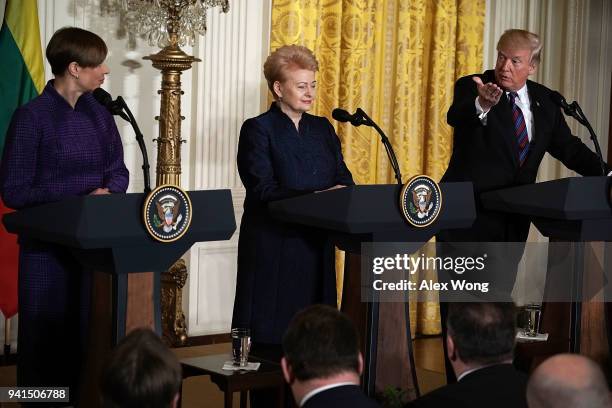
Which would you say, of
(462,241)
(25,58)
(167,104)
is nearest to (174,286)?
(167,104)

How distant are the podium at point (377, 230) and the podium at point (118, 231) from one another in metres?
0.45

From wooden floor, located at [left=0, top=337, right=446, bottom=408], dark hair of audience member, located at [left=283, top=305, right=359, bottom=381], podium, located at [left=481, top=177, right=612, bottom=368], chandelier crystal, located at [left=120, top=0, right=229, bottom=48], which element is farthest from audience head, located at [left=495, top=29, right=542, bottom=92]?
dark hair of audience member, located at [left=283, top=305, right=359, bottom=381]

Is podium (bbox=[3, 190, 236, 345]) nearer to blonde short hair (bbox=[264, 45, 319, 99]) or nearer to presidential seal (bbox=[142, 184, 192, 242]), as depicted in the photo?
presidential seal (bbox=[142, 184, 192, 242])

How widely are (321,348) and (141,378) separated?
542 millimetres

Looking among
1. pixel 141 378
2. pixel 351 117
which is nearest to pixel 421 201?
A: pixel 351 117

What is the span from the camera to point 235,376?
3818 mm

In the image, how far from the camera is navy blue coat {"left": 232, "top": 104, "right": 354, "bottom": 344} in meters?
4.50

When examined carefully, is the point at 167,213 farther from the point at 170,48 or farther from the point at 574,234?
the point at 170,48

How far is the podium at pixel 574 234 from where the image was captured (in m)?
4.54

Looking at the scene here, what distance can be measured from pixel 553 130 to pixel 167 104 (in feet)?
7.27

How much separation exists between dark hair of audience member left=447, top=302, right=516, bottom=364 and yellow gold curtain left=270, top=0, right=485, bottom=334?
409 centimetres

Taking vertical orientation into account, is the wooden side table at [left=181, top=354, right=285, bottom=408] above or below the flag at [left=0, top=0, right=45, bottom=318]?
below

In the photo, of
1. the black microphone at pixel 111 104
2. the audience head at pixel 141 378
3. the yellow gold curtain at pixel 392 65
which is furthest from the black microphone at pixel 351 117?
the yellow gold curtain at pixel 392 65

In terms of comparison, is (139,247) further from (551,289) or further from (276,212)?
(551,289)
